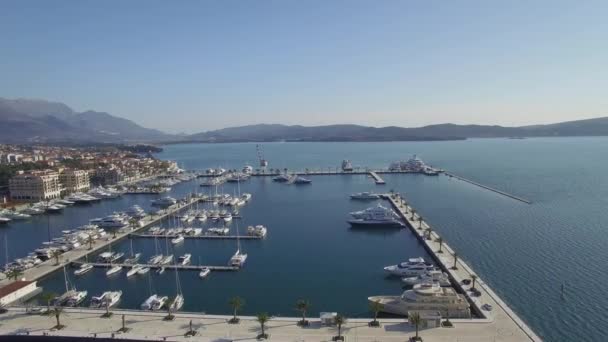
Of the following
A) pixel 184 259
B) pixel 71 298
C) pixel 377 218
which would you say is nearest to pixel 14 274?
pixel 71 298

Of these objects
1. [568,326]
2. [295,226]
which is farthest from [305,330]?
[295,226]

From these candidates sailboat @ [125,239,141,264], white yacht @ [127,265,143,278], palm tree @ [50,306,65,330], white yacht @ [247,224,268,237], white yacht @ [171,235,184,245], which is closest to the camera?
palm tree @ [50,306,65,330]

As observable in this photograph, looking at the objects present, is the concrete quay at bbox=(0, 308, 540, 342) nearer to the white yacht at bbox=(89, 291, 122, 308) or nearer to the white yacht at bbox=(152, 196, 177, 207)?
the white yacht at bbox=(89, 291, 122, 308)

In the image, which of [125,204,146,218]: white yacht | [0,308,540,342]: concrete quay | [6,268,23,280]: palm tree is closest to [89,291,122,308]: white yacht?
[0,308,540,342]: concrete quay

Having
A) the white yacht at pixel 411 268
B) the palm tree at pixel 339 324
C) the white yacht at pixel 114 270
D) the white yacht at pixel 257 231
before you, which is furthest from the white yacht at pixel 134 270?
the white yacht at pixel 411 268

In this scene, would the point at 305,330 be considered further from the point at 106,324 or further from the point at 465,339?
the point at 106,324

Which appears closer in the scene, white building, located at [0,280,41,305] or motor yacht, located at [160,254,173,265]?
white building, located at [0,280,41,305]

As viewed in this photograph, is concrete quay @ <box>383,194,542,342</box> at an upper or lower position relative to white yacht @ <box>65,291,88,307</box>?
upper

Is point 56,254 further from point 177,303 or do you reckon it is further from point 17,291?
point 177,303
